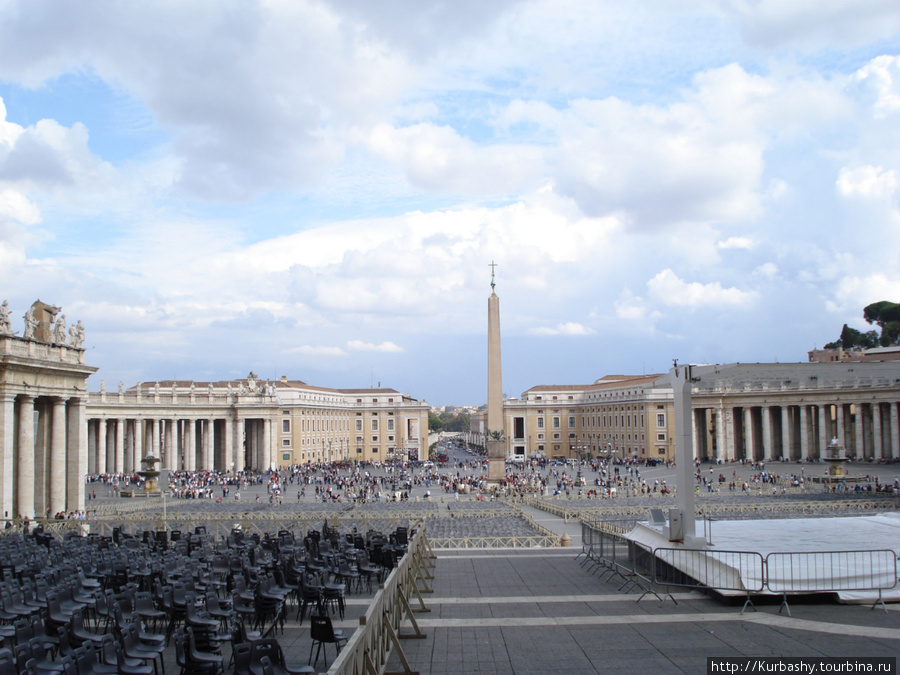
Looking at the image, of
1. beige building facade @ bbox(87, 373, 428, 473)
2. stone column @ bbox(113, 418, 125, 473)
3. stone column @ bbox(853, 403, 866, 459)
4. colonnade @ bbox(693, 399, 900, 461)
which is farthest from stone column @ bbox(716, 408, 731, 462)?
stone column @ bbox(113, 418, 125, 473)

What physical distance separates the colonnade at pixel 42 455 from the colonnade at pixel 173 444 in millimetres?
34788

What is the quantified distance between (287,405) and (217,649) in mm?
86723

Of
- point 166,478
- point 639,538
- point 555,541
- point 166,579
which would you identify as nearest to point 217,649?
point 166,579

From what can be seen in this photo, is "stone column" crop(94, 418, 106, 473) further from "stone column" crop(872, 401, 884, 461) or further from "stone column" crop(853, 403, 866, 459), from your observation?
"stone column" crop(853, 403, 866, 459)

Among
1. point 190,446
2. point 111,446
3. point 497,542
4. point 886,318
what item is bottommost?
point 497,542

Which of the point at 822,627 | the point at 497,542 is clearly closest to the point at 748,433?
the point at 497,542

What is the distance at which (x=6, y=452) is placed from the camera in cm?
3092

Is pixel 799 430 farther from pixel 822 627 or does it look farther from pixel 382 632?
pixel 382 632

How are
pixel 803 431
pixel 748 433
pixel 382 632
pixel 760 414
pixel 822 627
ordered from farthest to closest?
pixel 760 414 < pixel 748 433 < pixel 803 431 < pixel 822 627 < pixel 382 632

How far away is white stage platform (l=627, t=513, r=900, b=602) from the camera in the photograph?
12805 mm

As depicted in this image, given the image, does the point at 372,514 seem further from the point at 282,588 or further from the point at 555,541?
the point at 282,588

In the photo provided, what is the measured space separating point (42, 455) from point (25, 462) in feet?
10.7

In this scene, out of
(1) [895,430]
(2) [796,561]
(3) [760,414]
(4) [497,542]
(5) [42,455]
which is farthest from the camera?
(3) [760,414]

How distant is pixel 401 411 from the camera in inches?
4574
